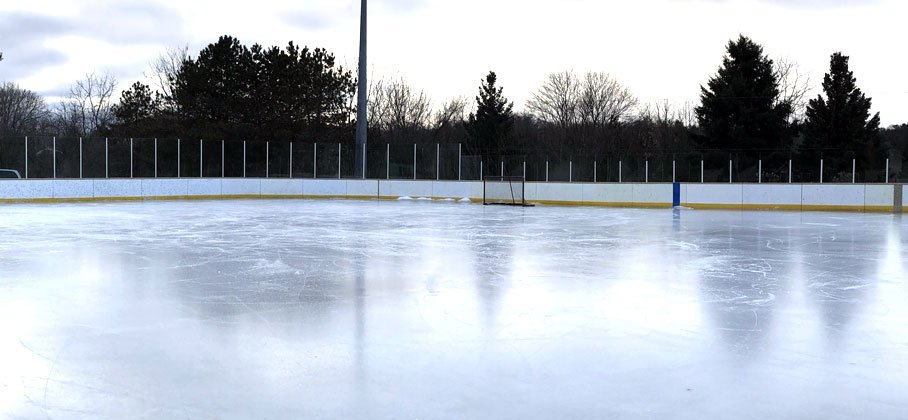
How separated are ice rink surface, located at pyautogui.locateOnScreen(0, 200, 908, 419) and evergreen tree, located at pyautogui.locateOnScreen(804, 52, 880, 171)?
35222 millimetres

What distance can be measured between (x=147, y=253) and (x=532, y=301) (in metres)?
6.81

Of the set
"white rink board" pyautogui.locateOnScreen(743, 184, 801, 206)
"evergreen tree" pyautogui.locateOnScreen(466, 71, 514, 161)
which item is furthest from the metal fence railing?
"evergreen tree" pyautogui.locateOnScreen(466, 71, 514, 161)

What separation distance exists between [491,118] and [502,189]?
31.4 meters

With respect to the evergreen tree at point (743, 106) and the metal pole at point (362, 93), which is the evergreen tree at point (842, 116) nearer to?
the evergreen tree at point (743, 106)

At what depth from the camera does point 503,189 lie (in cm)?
2981

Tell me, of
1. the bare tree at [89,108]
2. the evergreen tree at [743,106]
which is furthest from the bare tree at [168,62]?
the evergreen tree at [743,106]

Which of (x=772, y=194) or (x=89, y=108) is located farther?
(x=89, y=108)

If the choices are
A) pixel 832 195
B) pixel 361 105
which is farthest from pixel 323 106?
pixel 832 195

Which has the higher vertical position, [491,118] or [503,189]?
[491,118]

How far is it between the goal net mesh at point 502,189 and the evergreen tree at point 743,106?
21.7 m

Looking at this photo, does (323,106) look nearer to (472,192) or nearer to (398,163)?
(398,163)

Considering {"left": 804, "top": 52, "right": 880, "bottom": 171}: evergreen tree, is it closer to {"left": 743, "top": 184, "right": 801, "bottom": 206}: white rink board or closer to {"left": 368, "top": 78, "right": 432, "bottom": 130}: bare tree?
{"left": 743, "top": 184, "right": 801, "bottom": 206}: white rink board

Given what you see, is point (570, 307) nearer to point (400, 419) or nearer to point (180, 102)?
point (400, 419)

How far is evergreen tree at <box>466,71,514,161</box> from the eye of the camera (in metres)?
60.6
